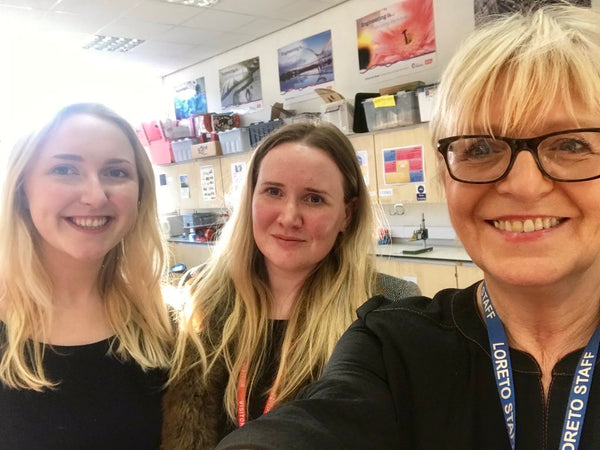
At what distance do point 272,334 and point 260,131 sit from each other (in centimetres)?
343

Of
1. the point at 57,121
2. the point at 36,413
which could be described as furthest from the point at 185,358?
the point at 57,121

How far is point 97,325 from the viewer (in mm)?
1368

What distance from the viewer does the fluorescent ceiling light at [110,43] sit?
4.85 meters

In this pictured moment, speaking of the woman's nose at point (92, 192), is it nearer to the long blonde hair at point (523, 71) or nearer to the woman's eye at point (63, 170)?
the woman's eye at point (63, 170)

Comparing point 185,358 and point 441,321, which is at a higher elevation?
point 441,321

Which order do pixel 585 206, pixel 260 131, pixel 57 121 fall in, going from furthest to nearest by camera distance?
pixel 260 131 < pixel 57 121 < pixel 585 206

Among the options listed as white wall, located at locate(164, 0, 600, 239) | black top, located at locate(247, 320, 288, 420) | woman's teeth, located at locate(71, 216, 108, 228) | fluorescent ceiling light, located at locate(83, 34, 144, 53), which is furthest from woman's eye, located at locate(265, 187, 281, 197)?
fluorescent ceiling light, located at locate(83, 34, 144, 53)

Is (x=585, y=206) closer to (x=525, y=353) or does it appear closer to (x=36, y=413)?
(x=525, y=353)

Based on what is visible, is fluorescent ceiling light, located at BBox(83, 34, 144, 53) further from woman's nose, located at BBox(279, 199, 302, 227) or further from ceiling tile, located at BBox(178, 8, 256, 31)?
woman's nose, located at BBox(279, 199, 302, 227)

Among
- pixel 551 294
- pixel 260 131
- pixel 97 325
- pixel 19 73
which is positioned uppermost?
pixel 19 73

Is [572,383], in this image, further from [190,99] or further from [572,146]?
Result: [190,99]

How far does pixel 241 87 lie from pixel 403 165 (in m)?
2.69

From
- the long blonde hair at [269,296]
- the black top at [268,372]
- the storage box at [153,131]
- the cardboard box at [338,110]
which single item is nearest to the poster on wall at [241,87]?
the storage box at [153,131]

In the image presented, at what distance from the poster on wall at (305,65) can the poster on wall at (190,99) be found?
146cm
